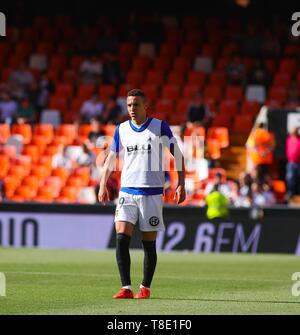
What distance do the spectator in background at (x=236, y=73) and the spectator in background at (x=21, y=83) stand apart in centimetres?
552

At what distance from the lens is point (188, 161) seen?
2675 cm

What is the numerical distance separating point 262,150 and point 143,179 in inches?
569

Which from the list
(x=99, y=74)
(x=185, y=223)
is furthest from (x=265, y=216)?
(x=99, y=74)

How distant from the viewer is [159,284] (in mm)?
14141

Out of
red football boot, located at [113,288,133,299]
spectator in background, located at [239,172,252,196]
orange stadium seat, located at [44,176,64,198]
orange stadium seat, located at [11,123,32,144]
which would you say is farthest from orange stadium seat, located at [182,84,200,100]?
red football boot, located at [113,288,133,299]

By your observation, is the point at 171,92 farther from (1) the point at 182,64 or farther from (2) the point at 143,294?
(2) the point at 143,294

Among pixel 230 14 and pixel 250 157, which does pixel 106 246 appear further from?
pixel 230 14

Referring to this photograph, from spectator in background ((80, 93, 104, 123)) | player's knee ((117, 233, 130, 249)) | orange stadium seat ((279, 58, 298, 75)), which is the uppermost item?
orange stadium seat ((279, 58, 298, 75))

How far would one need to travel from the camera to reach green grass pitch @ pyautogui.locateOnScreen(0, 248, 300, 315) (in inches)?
435

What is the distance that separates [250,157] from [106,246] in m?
4.95

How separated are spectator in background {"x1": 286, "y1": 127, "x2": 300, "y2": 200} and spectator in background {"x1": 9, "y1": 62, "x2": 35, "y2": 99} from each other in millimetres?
8337

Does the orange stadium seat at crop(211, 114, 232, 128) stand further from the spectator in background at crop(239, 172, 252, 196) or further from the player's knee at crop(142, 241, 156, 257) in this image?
the player's knee at crop(142, 241, 156, 257)

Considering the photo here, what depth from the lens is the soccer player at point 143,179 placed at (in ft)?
39.8

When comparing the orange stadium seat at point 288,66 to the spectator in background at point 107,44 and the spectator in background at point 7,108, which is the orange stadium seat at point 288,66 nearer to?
the spectator in background at point 107,44
